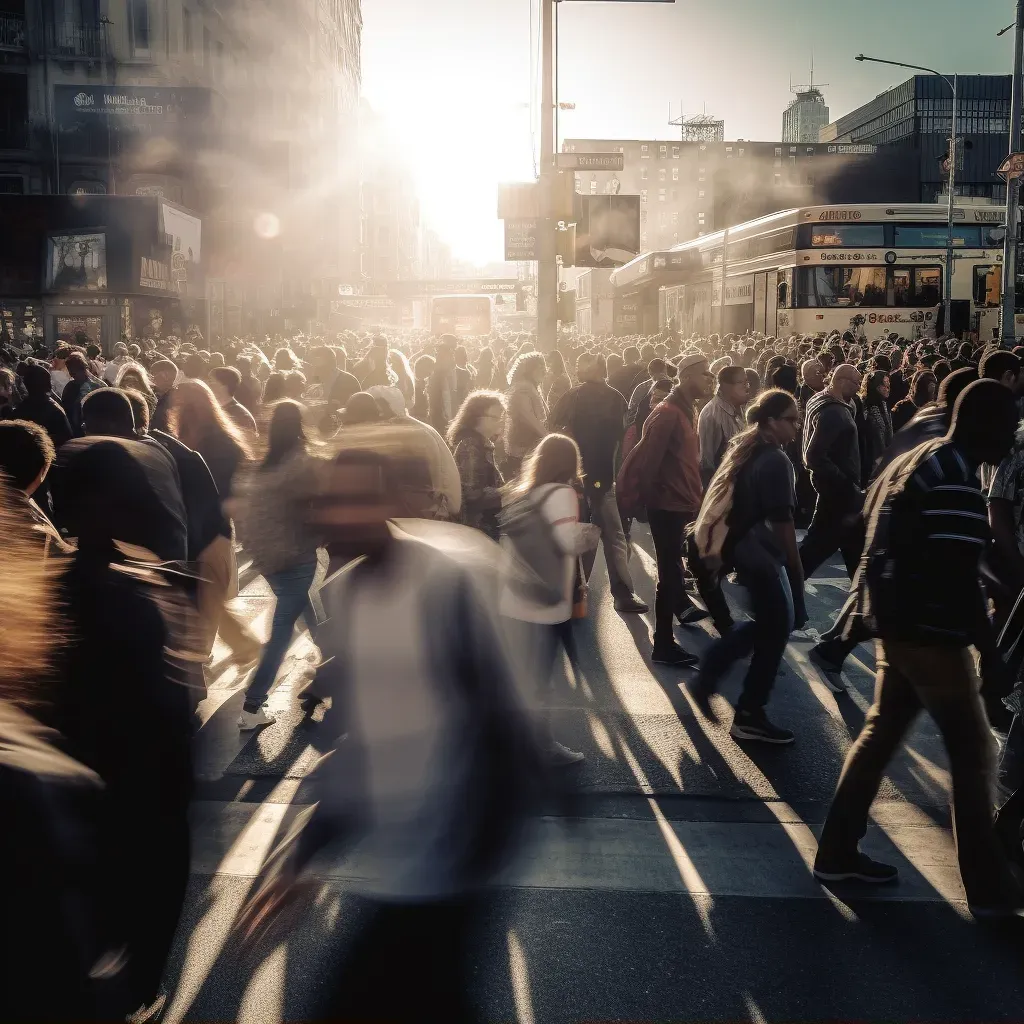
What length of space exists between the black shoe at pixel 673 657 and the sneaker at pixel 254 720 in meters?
2.64

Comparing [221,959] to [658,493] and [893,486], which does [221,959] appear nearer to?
[893,486]

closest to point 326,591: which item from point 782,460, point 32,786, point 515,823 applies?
point 515,823

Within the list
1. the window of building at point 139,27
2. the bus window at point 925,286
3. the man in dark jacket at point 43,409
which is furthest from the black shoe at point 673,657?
the window of building at point 139,27

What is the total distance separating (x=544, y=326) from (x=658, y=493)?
10.1 meters

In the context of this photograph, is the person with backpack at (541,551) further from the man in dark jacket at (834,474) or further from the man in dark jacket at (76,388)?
the man in dark jacket at (76,388)

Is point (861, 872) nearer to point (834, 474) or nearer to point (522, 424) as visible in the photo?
point (834, 474)

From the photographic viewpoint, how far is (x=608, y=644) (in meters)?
7.99

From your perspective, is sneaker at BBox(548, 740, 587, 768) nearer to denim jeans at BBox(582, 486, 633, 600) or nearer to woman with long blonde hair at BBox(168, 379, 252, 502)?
woman with long blonde hair at BBox(168, 379, 252, 502)

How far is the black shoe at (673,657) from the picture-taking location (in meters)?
7.43

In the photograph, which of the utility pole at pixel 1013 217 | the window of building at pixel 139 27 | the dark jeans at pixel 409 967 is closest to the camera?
the dark jeans at pixel 409 967

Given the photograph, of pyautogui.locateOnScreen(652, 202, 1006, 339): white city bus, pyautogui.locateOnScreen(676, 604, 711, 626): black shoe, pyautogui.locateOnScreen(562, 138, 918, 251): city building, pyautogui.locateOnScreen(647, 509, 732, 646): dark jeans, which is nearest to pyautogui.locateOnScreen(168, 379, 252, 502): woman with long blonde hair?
pyautogui.locateOnScreen(647, 509, 732, 646): dark jeans

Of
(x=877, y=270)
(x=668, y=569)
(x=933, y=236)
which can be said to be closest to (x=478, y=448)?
(x=668, y=569)

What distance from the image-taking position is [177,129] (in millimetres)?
44312

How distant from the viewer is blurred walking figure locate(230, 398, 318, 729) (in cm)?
525
